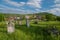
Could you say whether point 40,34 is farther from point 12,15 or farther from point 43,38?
point 12,15

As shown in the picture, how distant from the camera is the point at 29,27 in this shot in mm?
3473

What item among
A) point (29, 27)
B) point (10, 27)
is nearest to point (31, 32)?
point (29, 27)

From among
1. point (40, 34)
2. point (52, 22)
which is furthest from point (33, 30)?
point (52, 22)

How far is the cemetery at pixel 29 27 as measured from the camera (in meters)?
3.19

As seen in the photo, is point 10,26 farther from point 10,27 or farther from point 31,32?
point 31,32

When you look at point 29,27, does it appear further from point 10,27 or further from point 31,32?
point 10,27

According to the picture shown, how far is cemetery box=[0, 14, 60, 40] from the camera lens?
10.5 ft

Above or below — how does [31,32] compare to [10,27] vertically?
below

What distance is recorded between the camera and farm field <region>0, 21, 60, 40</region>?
3187 millimetres

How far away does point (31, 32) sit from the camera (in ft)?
11.1

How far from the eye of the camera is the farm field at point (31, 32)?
3187 mm

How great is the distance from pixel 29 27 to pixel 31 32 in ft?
0.52

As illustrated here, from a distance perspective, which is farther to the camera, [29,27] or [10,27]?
[29,27]

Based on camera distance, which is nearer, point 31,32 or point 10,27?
point 10,27
